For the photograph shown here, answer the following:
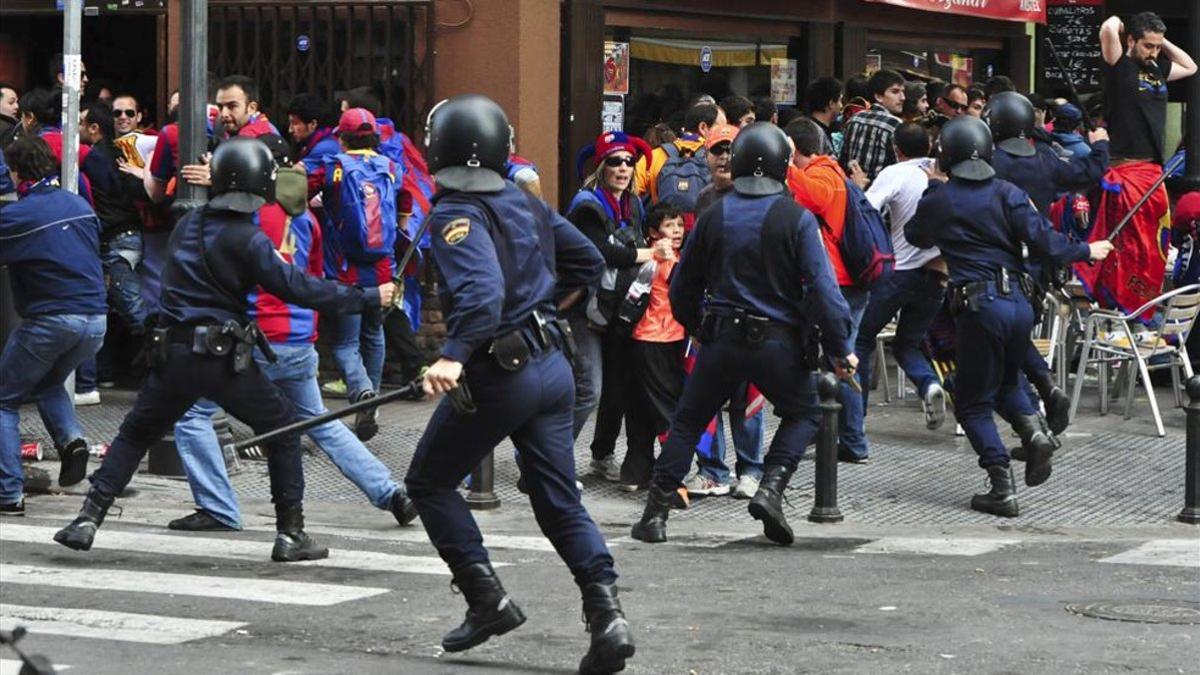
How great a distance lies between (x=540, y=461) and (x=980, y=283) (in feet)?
14.0

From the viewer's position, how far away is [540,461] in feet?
25.0

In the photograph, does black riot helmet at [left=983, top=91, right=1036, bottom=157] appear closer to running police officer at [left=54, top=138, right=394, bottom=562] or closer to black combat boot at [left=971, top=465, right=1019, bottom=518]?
black combat boot at [left=971, top=465, right=1019, bottom=518]

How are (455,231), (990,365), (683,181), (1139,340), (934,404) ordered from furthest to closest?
(1139,340), (934,404), (683,181), (990,365), (455,231)

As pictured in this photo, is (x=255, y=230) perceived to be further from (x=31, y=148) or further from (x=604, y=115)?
(x=604, y=115)

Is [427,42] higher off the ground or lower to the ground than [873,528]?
higher

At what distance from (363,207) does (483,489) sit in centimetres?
245

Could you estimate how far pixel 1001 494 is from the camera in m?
11.4

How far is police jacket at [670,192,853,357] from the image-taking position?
983 centimetres

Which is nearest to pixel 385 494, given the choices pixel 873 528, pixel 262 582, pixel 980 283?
pixel 262 582

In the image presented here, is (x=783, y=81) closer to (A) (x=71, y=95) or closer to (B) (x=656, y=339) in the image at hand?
(B) (x=656, y=339)

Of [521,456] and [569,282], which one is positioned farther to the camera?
[569,282]

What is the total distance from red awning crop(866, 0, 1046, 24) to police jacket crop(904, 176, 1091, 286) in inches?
269

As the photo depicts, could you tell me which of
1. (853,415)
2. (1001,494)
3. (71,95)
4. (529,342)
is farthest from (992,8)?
(529,342)

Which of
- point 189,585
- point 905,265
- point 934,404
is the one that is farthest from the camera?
point 934,404
